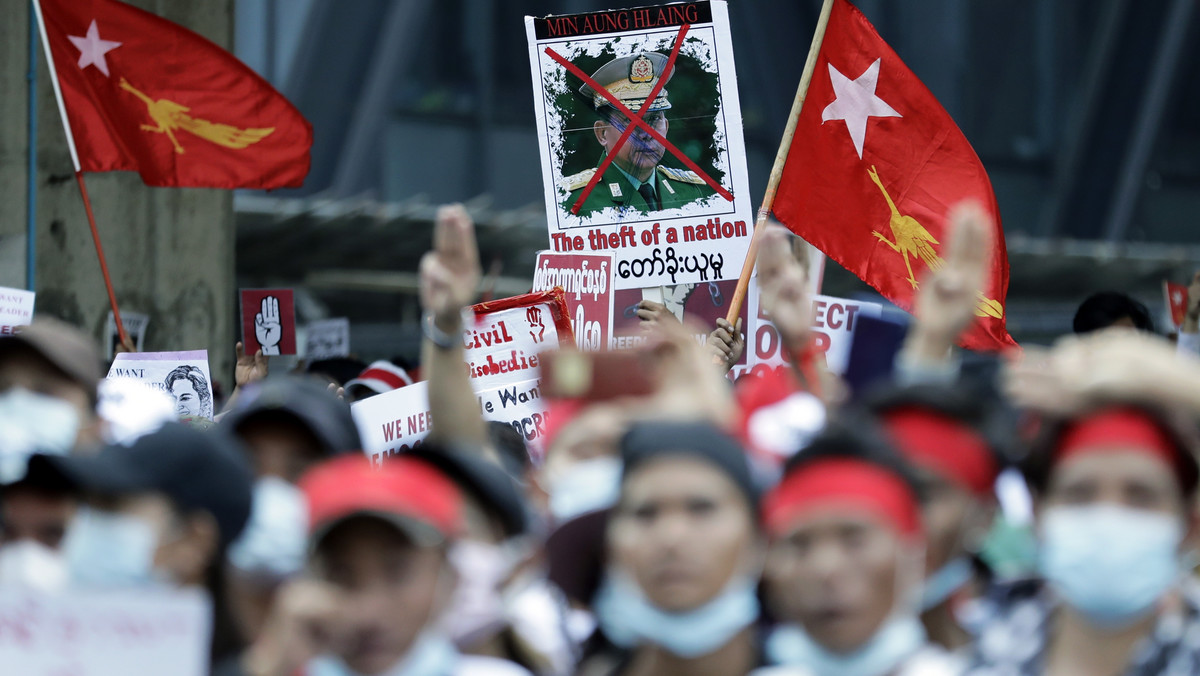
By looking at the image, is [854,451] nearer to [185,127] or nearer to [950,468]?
[950,468]

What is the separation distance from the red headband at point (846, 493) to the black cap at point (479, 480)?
627 mm

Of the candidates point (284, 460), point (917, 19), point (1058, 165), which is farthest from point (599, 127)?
point (1058, 165)

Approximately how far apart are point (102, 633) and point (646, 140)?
14.3 feet

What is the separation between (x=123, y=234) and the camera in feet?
34.4

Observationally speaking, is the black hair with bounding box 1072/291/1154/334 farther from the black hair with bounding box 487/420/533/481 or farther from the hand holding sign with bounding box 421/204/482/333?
the hand holding sign with bounding box 421/204/482/333

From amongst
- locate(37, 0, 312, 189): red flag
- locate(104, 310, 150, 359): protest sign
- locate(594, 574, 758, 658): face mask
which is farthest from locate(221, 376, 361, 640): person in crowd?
locate(104, 310, 150, 359): protest sign

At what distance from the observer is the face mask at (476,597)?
2953 mm

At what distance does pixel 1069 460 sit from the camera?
2.82m

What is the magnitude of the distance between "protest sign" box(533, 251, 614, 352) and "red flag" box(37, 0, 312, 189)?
2701 millimetres

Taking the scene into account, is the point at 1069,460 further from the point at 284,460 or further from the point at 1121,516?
the point at 284,460

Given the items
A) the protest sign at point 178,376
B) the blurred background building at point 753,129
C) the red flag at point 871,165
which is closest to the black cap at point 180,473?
the red flag at point 871,165

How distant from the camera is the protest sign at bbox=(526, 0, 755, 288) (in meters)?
6.77

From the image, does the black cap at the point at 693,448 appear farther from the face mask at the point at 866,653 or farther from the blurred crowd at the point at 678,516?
the face mask at the point at 866,653

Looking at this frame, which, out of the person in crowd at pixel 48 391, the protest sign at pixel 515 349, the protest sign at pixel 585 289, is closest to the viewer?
the person in crowd at pixel 48 391
